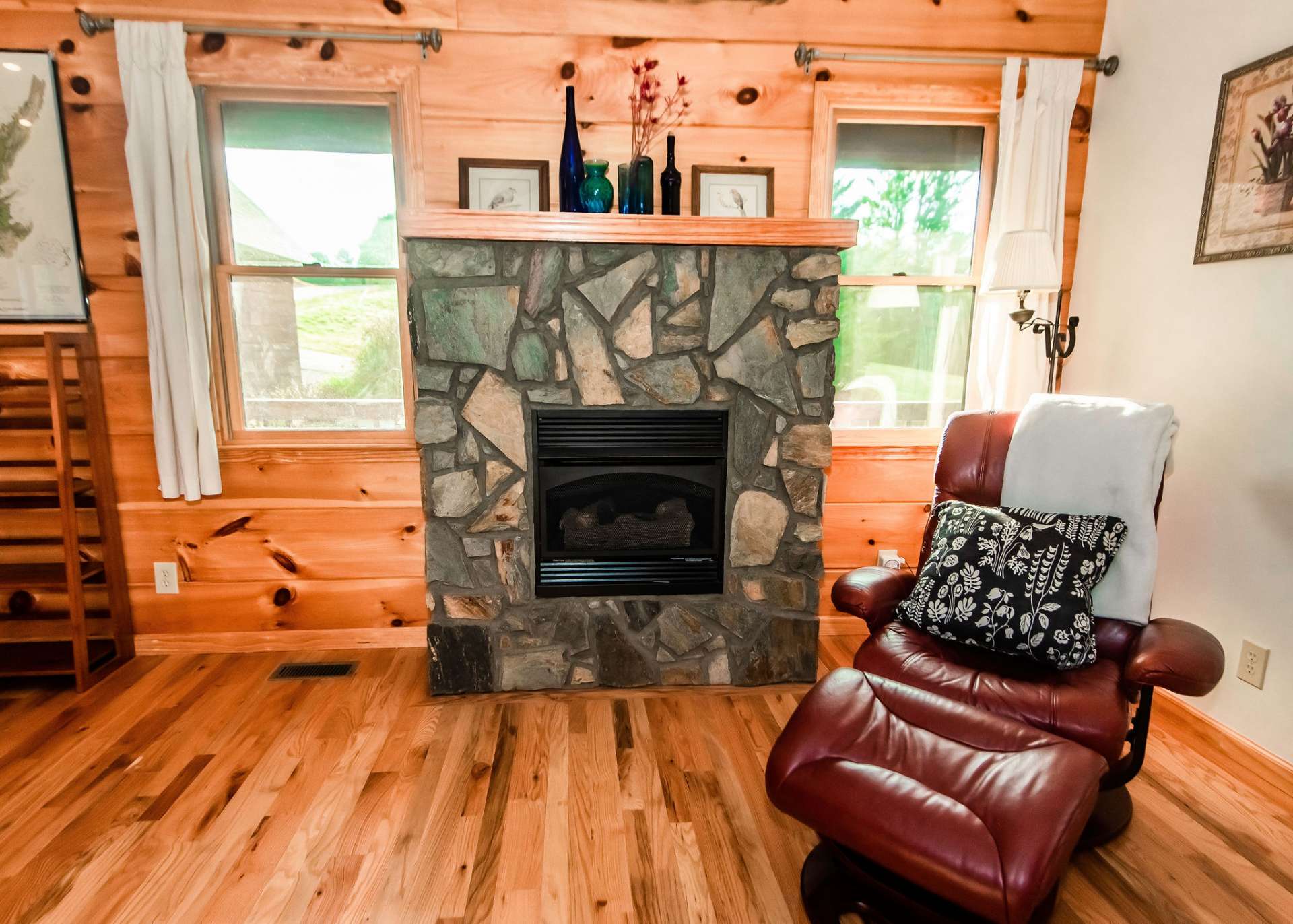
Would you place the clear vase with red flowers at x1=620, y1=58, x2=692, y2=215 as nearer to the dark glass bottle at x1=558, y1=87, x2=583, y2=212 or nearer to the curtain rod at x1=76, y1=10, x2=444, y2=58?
the dark glass bottle at x1=558, y1=87, x2=583, y2=212

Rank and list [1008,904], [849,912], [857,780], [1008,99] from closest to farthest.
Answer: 1. [1008,904]
2. [857,780]
3. [849,912]
4. [1008,99]

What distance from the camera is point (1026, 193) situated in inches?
97.6

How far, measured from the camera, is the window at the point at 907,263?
2.62 m

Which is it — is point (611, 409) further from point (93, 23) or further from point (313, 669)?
point (93, 23)

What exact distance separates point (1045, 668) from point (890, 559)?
106 centimetres

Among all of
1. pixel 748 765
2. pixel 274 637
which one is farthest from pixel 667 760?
pixel 274 637

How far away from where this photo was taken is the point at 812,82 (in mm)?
2461

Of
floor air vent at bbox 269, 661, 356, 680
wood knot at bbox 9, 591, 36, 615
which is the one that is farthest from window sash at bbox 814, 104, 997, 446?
wood knot at bbox 9, 591, 36, 615

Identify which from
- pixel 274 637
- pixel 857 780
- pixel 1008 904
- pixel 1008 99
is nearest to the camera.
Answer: pixel 1008 904

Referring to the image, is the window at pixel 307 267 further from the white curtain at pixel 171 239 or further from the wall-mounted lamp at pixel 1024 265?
the wall-mounted lamp at pixel 1024 265

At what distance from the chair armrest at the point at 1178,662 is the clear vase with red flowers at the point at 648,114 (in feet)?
6.07

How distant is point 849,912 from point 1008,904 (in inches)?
19.1

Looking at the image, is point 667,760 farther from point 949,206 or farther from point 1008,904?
point 949,206

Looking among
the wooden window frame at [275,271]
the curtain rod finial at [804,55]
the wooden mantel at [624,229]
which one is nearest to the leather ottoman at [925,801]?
the wooden mantel at [624,229]
